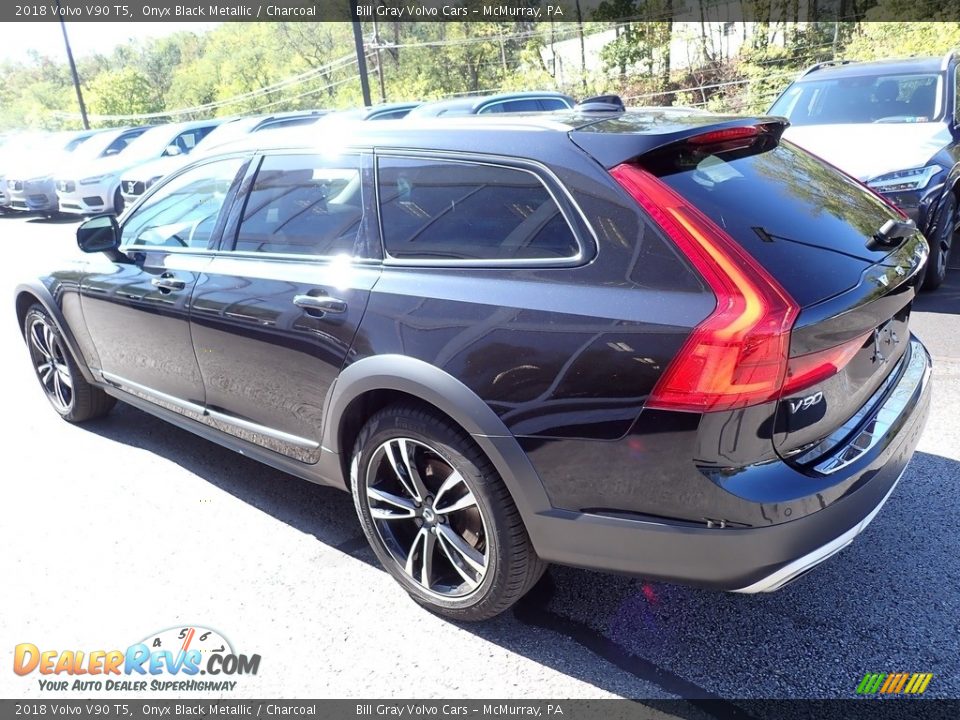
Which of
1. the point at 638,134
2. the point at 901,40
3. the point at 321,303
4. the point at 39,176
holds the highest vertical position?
the point at 638,134

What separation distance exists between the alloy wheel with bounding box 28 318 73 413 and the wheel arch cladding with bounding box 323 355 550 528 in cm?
275

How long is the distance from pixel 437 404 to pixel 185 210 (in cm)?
217

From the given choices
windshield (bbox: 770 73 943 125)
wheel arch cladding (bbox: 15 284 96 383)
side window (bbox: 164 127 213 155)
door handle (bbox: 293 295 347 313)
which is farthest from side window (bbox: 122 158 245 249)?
side window (bbox: 164 127 213 155)

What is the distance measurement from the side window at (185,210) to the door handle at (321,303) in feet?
3.02

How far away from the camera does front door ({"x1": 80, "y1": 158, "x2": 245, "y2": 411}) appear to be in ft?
11.6

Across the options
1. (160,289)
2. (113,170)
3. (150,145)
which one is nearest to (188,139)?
(150,145)

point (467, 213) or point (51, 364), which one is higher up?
point (467, 213)

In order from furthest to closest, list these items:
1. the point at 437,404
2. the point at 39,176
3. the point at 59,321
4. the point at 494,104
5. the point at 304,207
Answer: the point at 39,176
the point at 494,104
the point at 59,321
the point at 304,207
the point at 437,404

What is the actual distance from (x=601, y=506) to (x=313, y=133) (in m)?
2.02

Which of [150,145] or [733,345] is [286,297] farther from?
[150,145]

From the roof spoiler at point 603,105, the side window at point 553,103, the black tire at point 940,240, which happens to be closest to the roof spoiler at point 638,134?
the roof spoiler at point 603,105

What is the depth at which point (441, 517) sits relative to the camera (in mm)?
2680

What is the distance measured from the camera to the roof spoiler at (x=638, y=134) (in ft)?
7.52

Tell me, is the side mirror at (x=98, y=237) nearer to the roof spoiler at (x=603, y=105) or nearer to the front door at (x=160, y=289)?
the front door at (x=160, y=289)
